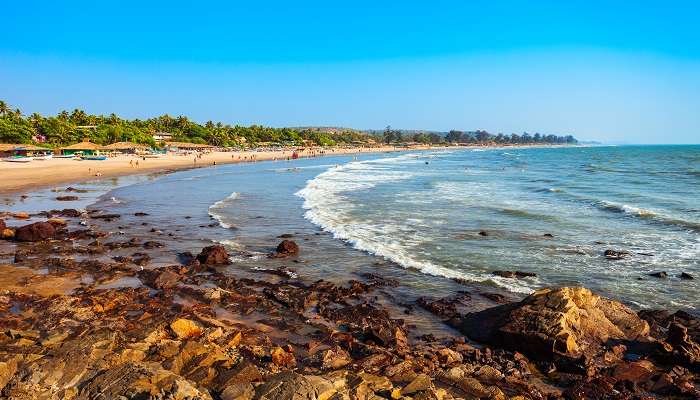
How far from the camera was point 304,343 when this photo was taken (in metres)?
9.01

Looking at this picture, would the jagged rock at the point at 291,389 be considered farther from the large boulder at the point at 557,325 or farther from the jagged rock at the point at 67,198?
the jagged rock at the point at 67,198

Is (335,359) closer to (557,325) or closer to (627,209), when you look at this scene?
(557,325)

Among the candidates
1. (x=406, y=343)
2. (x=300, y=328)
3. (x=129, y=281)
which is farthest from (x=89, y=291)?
(x=406, y=343)

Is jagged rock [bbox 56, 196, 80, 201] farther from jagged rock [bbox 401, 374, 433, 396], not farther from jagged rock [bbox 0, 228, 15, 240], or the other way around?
jagged rock [bbox 401, 374, 433, 396]

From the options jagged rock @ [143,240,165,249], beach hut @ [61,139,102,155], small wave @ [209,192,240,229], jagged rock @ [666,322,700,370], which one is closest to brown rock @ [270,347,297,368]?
jagged rock @ [666,322,700,370]

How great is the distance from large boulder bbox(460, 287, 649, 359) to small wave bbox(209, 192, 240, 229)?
48.4 feet

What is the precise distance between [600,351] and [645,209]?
888 inches

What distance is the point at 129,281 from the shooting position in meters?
12.8

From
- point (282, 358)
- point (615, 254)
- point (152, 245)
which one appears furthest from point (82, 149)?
point (282, 358)

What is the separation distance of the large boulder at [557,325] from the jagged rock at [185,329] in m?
5.29

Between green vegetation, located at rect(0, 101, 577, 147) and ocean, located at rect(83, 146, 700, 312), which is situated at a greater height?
green vegetation, located at rect(0, 101, 577, 147)

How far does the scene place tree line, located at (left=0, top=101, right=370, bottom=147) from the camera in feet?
245

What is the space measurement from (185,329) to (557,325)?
6.71 m

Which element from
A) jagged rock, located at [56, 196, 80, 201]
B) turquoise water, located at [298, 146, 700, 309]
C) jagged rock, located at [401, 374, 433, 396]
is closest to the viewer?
jagged rock, located at [401, 374, 433, 396]
